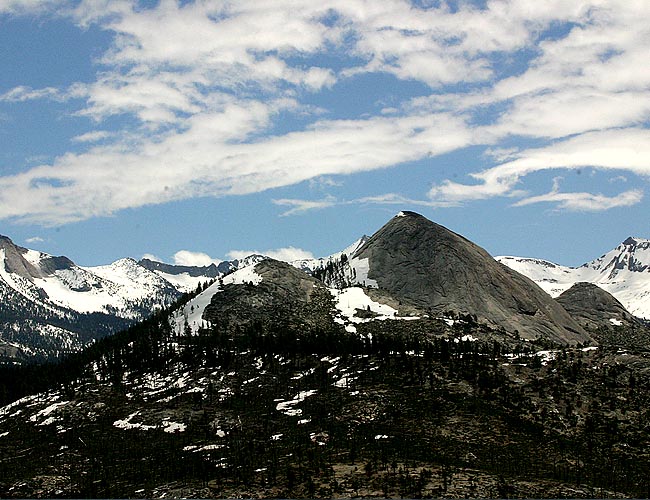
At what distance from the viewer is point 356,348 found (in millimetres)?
95812

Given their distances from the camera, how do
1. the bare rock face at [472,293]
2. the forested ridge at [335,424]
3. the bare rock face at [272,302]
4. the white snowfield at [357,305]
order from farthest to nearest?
the bare rock face at [472,293], the white snowfield at [357,305], the bare rock face at [272,302], the forested ridge at [335,424]

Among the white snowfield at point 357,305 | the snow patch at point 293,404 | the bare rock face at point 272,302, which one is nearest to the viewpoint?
the snow patch at point 293,404

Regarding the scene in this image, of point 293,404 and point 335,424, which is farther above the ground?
point 293,404

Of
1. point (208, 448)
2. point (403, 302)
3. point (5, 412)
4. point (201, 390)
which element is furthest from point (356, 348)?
point (403, 302)

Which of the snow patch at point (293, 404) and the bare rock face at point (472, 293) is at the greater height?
the bare rock face at point (472, 293)

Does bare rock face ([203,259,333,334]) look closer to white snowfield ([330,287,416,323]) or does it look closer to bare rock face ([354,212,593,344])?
white snowfield ([330,287,416,323])

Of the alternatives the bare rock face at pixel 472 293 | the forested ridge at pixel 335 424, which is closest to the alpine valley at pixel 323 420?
the forested ridge at pixel 335 424

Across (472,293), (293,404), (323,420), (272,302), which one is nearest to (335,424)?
(323,420)

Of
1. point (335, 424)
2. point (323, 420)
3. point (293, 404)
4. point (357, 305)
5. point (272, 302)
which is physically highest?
point (272, 302)

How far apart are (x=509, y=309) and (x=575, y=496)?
5535 inches

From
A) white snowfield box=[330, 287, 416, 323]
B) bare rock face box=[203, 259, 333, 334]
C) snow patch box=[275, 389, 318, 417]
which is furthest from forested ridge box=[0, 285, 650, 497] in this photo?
white snowfield box=[330, 287, 416, 323]

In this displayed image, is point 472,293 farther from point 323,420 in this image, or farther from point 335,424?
point 335,424

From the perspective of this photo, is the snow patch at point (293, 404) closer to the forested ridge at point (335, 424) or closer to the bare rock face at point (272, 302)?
the forested ridge at point (335, 424)

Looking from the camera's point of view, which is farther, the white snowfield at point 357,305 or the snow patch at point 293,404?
the white snowfield at point 357,305
